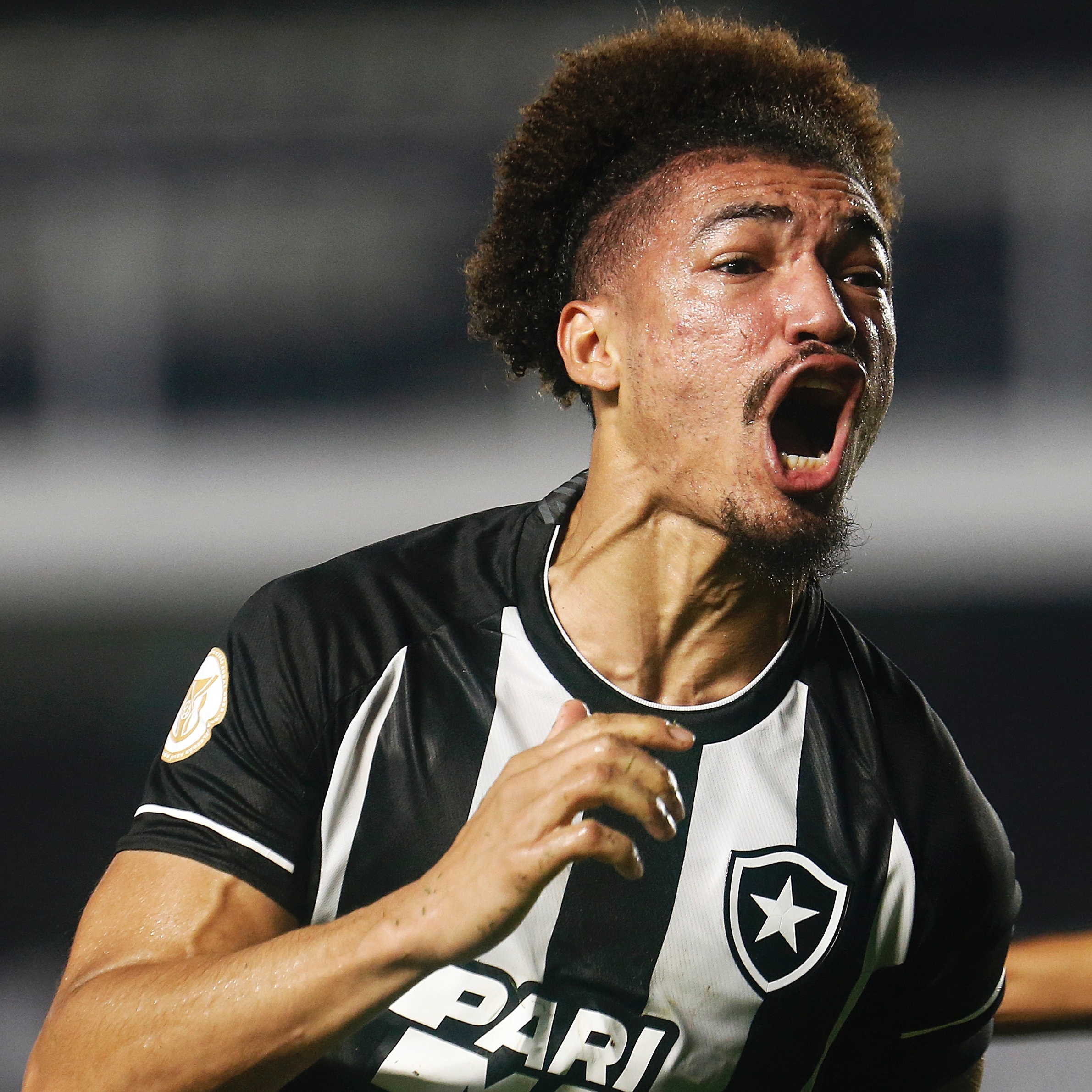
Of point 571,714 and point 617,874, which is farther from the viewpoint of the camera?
point 617,874

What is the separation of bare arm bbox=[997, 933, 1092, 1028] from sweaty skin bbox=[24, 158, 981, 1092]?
123mm

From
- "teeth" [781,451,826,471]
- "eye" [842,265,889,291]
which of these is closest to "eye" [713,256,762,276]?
"eye" [842,265,889,291]

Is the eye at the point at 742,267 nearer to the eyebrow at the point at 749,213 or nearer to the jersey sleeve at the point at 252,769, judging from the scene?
the eyebrow at the point at 749,213

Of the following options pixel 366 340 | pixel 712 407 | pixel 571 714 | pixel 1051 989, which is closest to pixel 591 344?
pixel 712 407

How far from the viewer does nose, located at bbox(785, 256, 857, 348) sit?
1537mm

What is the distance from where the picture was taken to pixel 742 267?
1578 millimetres

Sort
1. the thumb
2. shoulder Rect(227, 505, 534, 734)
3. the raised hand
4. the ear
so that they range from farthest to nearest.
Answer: the ear < shoulder Rect(227, 505, 534, 734) < the thumb < the raised hand

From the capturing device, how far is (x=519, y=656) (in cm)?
162

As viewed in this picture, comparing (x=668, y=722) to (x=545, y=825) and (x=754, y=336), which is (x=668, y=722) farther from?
(x=754, y=336)

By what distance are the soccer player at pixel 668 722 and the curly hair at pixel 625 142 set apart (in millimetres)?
15

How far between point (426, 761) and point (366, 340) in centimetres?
392

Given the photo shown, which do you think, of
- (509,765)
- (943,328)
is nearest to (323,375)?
(943,328)

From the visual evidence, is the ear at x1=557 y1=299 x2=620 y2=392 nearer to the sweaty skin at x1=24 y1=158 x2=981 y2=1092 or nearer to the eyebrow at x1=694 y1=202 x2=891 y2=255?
the sweaty skin at x1=24 y1=158 x2=981 y2=1092

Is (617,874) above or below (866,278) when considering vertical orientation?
below
